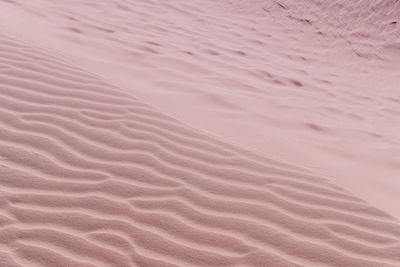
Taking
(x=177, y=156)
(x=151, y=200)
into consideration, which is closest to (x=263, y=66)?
(x=177, y=156)

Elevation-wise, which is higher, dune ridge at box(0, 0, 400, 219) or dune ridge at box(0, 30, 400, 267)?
dune ridge at box(0, 0, 400, 219)

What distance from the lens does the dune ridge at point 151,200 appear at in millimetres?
2584

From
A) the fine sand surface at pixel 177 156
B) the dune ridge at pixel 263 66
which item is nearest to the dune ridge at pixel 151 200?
the fine sand surface at pixel 177 156

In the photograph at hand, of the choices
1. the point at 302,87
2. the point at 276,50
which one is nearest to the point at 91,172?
the point at 302,87

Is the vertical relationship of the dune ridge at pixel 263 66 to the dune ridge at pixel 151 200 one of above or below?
above

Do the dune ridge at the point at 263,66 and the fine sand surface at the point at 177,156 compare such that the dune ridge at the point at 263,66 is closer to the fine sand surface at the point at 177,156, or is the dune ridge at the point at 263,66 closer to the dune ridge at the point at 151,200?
the fine sand surface at the point at 177,156

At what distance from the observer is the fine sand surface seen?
2662 mm

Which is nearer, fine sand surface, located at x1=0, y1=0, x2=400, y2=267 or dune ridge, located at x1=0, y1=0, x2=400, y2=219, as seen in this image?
fine sand surface, located at x1=0, y1=0, x2=400, y2=267

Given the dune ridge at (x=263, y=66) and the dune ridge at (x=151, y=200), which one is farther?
the dune ridge at (x=263, y=66)

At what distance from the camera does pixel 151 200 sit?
2943mm

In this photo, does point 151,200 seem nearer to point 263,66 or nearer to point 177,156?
point 177,156

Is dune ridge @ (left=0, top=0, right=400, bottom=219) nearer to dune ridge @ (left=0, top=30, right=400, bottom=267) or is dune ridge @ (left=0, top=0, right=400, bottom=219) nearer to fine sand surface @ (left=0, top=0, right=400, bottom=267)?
fine sand surface @ (left=0, top=0, right=400, bottom=267)

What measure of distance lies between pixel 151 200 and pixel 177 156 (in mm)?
575

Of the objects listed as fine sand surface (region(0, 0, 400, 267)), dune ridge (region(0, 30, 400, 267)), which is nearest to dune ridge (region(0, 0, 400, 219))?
fine sand surface (region(0, 0, 400, 267))
